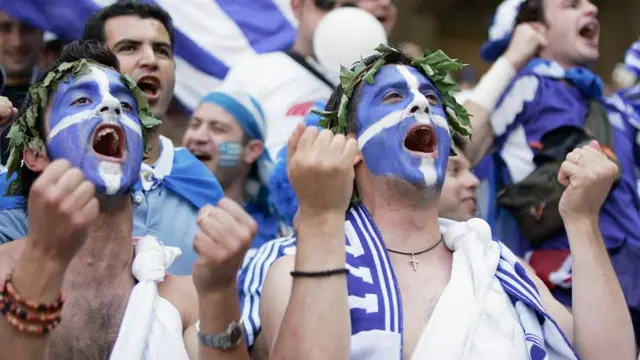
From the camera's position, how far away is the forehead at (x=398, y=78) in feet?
11.8

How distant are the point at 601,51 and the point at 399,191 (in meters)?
7.58

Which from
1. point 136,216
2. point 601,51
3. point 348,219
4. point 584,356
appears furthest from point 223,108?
point 601,51

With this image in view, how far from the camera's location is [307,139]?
9.77 ft

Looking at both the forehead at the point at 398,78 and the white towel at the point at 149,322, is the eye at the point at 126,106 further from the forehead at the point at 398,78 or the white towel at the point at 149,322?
the forehead at the point at 398,78

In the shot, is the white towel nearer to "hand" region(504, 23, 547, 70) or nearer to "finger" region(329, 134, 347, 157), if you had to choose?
"finger" region(329, 134, 347, 157)

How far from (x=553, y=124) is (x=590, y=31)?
745 millimetres

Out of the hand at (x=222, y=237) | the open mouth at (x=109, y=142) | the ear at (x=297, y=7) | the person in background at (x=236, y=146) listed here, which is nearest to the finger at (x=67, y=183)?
the hand at (x=222, y=237)

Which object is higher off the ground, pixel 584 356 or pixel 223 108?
pixel 584 356

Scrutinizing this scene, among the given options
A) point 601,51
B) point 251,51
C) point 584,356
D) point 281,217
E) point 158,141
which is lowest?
point 601,51

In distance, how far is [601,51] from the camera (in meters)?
10.6

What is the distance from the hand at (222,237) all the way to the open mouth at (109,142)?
2.12 feet

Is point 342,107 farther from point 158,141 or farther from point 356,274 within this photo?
point 158,141

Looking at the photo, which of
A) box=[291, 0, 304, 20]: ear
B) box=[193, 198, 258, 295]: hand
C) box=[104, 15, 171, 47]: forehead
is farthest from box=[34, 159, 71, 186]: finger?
box=[291, 0, 304, 20]: ear

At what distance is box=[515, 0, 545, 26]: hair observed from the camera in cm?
553
